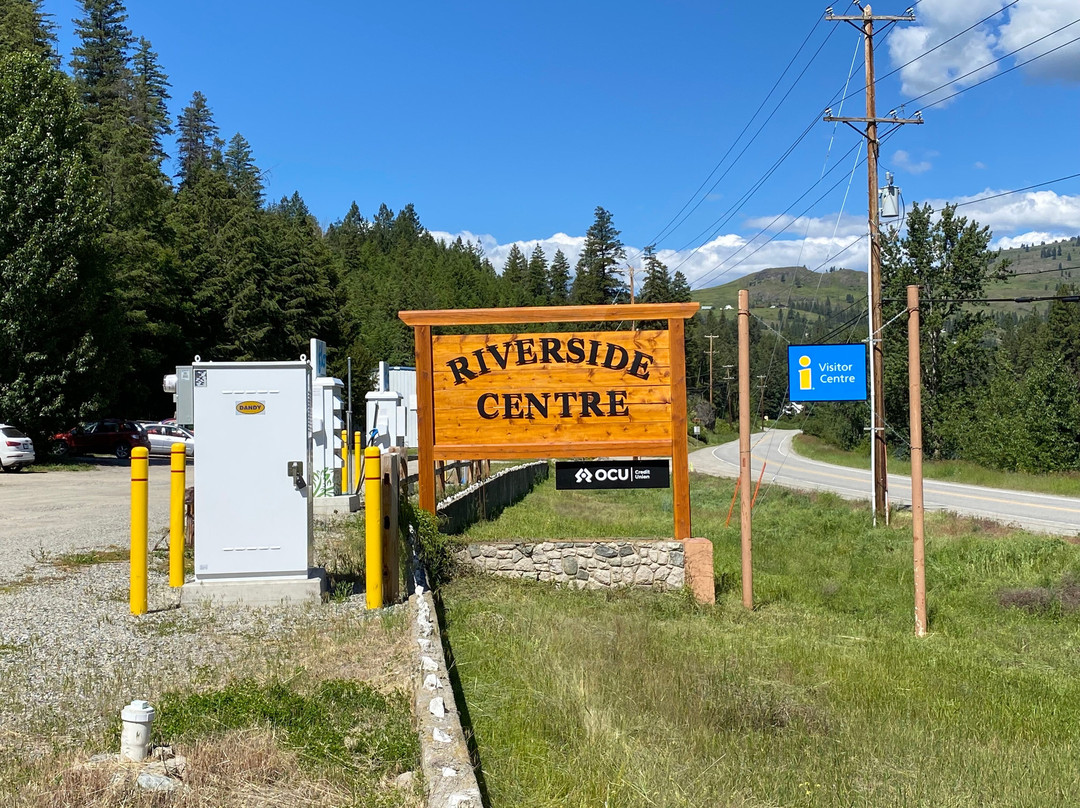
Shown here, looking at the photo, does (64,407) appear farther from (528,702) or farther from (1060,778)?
(1060,778)

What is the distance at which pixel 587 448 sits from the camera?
12.0 meters

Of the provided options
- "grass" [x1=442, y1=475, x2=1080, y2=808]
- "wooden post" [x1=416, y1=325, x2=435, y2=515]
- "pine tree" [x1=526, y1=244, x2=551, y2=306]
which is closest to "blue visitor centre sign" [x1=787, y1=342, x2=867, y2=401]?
"grass" [x1=442, y1=475, x2=1080, y2=808]

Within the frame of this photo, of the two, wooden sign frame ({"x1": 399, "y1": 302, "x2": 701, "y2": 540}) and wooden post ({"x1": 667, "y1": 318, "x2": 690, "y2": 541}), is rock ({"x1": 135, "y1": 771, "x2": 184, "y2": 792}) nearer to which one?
wooden sign frame ({"x1": 399, "y1": 302, "x2": 701, "y2": 540})

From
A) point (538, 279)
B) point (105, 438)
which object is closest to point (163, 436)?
point (105, 438)

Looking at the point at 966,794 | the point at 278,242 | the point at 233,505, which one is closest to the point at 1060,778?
the point at 966,794

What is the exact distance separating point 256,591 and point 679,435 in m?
5.48

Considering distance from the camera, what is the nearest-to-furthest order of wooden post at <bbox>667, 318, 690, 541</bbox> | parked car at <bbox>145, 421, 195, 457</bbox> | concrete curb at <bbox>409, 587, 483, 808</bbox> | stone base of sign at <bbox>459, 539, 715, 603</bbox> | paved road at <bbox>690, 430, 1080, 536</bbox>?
concrete curb at <bbox>409, 587, 483, 808</bbox>
stone base of sign at <bbox>459, 539, 715, 603</bbox>
wooden post at <bbox>667, 318, 690, 541</bbox>
paved road at <bbox>690, 430, 1080, 536</bbox>
parked car at <bbox>145, 421, 195, 457</bbox>

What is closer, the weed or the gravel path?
the weed

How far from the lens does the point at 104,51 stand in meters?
84.2

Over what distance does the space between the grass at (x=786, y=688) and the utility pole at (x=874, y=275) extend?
645cm

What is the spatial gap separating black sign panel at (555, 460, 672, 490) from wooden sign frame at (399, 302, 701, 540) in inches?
4.9

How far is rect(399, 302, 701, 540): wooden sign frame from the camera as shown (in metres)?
11.6

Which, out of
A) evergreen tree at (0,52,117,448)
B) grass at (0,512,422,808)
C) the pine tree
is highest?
the pine tree

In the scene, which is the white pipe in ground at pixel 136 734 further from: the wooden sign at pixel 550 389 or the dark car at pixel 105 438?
the dark car at pixel 105 438
